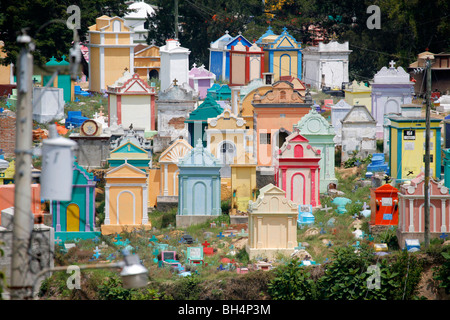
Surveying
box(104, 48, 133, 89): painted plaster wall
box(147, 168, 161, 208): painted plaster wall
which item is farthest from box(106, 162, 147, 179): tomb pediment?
box(104, 48, 133, 89): painted plaster wall

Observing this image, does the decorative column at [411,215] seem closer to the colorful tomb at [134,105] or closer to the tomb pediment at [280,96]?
the tomb pediment at [280,96]

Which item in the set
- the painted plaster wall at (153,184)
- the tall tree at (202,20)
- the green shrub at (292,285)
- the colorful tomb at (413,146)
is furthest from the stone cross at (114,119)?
the tall tree at (202,20)

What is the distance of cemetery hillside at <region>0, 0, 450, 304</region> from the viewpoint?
23.1 m

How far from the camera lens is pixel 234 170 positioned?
3002 centimetres

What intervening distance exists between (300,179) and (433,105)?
1037 centimetres

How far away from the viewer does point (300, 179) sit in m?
29.5

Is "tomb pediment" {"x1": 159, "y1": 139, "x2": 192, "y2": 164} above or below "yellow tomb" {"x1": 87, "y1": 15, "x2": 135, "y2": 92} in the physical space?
below

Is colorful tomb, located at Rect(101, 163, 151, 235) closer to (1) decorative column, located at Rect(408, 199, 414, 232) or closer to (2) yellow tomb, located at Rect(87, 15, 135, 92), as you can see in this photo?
(1) decorative column, located at Rect(408, 199, 414, 232)

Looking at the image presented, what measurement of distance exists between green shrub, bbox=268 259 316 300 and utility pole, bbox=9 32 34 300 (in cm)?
1388

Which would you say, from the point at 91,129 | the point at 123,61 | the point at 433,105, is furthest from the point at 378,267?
the point at 123,61

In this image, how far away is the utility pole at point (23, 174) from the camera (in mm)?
9336

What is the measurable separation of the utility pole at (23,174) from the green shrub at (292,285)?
13882mm

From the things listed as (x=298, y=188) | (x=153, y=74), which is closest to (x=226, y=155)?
(x=298, y=188)

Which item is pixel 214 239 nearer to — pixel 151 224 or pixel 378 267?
pixel 151 224
